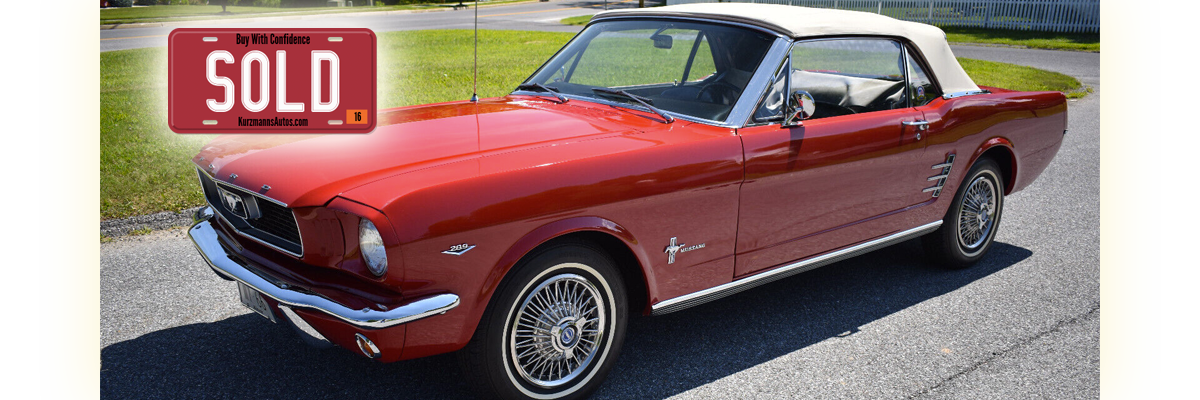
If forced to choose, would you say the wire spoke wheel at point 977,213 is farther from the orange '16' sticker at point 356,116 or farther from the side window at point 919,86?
the orange '16' sticker at point 356,116

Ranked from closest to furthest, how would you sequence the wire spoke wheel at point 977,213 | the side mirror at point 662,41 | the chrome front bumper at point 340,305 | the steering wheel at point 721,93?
the chrome front bumper at point 340,305, the steering wheel at point 721,93, the side mirror at point 662,41, the wire spoke wheel at point 977,213

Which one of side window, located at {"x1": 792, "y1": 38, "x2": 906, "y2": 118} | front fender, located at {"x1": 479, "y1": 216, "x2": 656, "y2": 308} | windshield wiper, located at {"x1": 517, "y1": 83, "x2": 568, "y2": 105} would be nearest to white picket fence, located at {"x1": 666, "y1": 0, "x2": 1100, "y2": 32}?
side window, located at {"x1": 792, "y1": 38, "x2": 906, "y2": 118}

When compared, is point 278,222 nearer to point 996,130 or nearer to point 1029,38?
point 996,130

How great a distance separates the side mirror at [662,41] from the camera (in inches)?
170

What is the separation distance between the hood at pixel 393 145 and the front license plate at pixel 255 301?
39cm

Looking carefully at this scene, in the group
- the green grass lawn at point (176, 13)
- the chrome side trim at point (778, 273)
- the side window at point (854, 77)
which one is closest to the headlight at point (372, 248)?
the chrome side trim at point (778, 273)

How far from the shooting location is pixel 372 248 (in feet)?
8.82

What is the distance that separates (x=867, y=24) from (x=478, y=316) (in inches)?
112

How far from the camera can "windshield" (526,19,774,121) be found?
3.90m

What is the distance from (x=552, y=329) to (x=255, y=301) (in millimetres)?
1096

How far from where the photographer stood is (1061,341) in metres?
3.92

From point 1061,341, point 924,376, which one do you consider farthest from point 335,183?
point 1061,341

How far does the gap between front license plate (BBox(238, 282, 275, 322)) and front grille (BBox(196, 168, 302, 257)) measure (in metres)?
0.18

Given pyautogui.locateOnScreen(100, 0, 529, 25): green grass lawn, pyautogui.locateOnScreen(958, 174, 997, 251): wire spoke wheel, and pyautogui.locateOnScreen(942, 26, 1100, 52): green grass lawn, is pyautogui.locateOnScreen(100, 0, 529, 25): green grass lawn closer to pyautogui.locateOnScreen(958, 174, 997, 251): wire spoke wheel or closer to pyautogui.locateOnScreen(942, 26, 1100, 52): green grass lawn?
pyautogui.locateOnScreen(942, 26, 1100, 52): green grass lawn
